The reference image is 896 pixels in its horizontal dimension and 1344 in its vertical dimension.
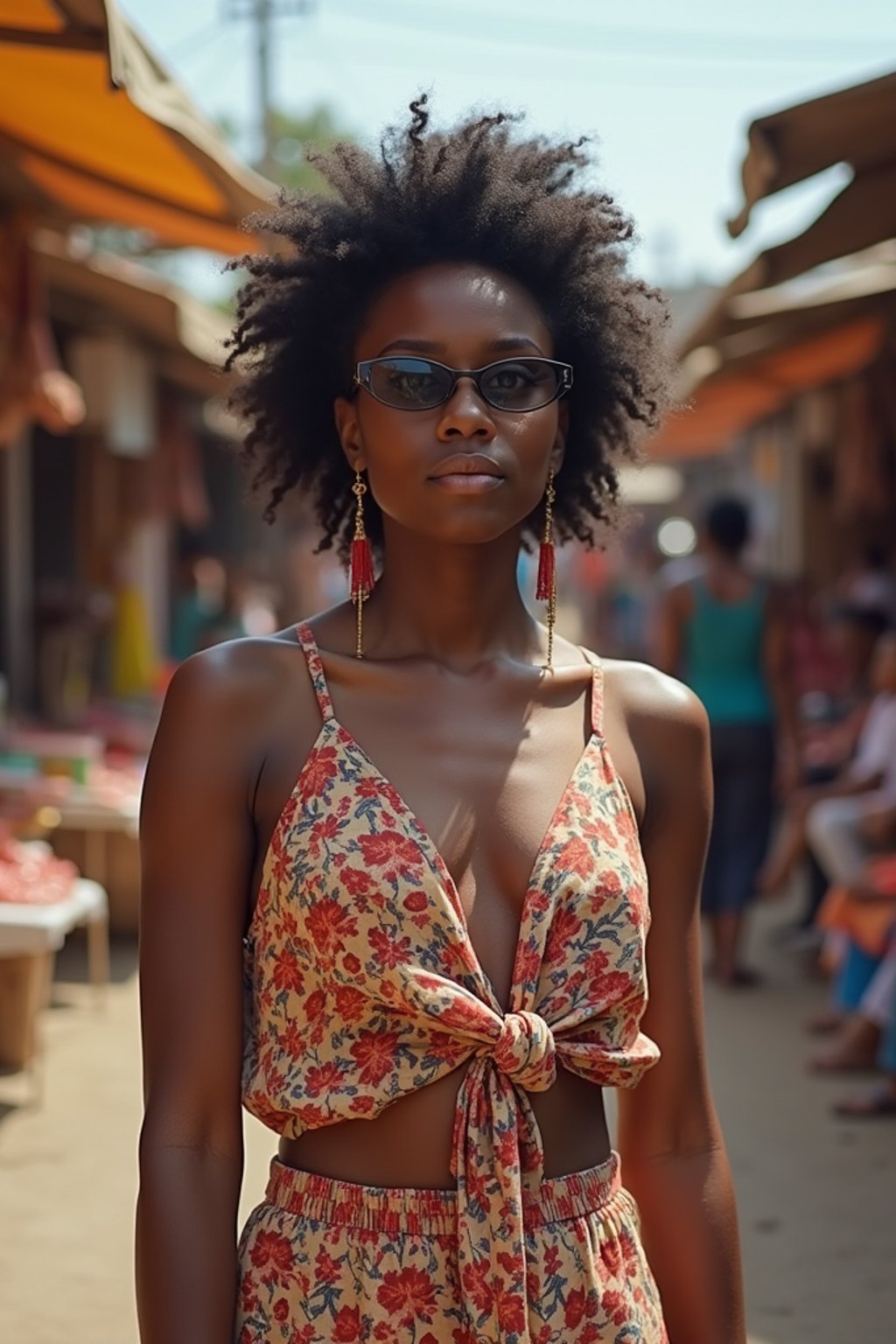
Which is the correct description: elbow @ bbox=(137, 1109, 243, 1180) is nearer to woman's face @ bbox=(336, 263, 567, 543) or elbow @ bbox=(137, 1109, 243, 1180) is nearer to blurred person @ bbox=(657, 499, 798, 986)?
woman's face @ bbox=(336, 263, 567, 543)

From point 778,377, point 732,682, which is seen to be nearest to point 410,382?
point 732,682

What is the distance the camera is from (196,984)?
5.90ft

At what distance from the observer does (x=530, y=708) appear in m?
2.04

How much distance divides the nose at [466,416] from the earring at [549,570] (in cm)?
23

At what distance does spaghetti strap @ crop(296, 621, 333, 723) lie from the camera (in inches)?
75.0

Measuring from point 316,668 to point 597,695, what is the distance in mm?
346

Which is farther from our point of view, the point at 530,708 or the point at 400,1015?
the point at 530,708

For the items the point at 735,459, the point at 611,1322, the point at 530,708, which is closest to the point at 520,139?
the point at 530,708

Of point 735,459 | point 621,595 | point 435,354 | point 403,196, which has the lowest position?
point 621,595

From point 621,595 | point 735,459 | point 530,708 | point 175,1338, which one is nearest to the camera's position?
point 175,1338

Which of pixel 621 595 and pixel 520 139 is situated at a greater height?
pixel 520 139

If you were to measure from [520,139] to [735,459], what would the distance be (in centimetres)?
1833

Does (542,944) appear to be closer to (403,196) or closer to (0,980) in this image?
(403,196)

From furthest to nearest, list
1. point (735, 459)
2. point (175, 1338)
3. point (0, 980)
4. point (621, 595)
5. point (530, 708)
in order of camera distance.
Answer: point (735, 459) < point (621, 595) < point (0, 980) < point (530, 708) < point (175, 1338)
